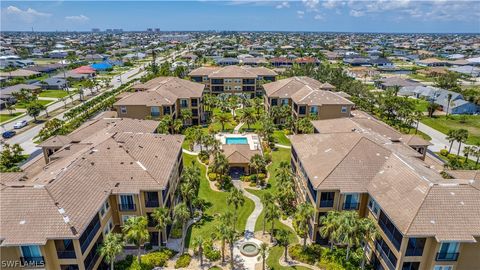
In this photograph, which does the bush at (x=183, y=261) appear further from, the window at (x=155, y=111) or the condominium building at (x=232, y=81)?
the condominium building at (x=232, y=81)

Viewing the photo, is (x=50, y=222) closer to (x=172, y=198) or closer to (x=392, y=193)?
(x=172, y=198)

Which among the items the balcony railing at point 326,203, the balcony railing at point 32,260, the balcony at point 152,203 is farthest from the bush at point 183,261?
the balcony railing at point 326,203

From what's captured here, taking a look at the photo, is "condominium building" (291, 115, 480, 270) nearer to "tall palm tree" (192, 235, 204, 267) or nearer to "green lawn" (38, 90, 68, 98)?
"tall palm tree" (192, 235, 204, 267)

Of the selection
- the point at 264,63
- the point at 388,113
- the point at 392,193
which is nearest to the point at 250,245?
the point at 392,193

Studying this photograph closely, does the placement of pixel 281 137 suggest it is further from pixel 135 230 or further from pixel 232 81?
pixel 135 230

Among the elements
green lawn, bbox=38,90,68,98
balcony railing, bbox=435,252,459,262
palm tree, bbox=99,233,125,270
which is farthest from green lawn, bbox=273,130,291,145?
green lawn, bbox=38,90,68,98
